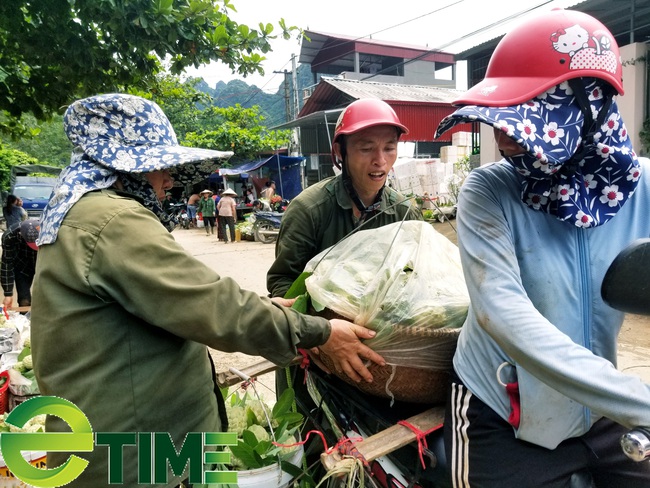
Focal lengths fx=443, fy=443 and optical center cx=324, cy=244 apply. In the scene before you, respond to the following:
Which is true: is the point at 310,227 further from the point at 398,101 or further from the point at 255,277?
the point at 398,101

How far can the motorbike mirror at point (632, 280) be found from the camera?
2.75 ft

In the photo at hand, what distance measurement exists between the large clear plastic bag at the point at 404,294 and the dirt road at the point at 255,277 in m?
1.19

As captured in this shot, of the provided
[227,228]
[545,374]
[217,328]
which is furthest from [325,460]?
[227,228]

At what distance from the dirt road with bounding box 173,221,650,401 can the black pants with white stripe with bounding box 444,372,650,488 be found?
56.6 inches

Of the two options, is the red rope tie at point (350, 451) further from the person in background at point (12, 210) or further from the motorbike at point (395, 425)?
the person in background at point (12, 210)

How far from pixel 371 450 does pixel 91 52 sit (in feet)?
12.8

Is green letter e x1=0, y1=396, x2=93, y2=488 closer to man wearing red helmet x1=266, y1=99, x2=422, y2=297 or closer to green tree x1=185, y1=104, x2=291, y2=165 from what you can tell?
man wearing red helmet x1=266, y1=99, x2=422, y2=297

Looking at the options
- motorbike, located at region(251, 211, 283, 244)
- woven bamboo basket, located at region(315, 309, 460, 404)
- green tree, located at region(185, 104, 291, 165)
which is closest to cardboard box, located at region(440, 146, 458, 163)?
motorbike, located at region(251, 211, 283, 244)

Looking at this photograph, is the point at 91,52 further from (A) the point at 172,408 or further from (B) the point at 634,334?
(B) the point at 634,334

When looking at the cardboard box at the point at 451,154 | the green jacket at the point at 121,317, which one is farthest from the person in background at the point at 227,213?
the green jacket at the point at 121,317

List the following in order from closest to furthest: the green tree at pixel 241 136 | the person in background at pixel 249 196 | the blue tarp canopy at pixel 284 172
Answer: the blue tarp canopy at pixel 284 172, the person in background at pixel 249 196, the green tree at pixel 241 136

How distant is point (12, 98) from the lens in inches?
184

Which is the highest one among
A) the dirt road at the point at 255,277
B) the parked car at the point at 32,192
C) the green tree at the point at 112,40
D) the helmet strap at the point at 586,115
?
the green tree at the point at 112,40

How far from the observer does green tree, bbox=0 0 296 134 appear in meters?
3.38
